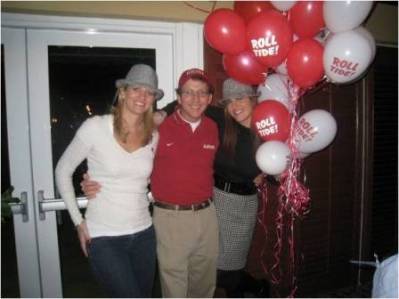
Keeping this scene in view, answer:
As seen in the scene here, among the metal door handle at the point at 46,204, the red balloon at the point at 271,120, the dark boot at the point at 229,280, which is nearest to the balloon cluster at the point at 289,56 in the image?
the red balloon at the point at 271,120

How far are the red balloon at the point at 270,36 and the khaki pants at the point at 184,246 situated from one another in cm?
97

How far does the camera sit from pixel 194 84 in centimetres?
202

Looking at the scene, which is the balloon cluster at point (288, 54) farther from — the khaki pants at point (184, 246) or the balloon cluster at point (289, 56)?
the khaki pants at point (184, 246)

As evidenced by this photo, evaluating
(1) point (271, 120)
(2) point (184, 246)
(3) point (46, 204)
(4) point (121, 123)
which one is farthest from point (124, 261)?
(1) point (271, 120)

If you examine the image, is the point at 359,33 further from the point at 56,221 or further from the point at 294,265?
the point at 56,221

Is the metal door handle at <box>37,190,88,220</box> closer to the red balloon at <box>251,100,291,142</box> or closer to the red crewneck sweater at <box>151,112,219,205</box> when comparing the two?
the red crewneck sweater at <box>151,112,219,205</box>

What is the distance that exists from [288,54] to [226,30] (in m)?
0.37

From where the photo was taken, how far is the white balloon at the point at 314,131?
6.40 ft

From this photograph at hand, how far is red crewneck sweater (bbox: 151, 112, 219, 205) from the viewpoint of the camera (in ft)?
6.55

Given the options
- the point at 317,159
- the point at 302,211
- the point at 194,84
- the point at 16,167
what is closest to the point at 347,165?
the point at 317,159

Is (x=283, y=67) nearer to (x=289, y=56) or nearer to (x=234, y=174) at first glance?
(x=289, y=56)

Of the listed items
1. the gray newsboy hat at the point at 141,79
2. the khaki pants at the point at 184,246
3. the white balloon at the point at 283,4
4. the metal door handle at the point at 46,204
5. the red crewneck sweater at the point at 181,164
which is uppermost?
the white balloon at the point at 283,4

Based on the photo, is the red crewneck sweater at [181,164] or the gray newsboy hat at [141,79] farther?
Result: the red crewneck sweater at [181,164]

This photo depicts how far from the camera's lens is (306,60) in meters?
1.82
